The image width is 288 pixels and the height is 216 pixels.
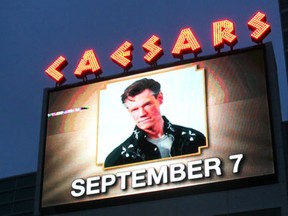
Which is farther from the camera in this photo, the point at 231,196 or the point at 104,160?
the point at 104,160

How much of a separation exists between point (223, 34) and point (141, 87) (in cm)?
483

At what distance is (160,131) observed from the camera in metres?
36.4

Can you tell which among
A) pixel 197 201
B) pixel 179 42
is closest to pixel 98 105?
pixel 179 42

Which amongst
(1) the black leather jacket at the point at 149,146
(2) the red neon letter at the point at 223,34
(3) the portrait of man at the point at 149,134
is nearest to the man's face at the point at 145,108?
(3) the portrait of man at the point at 149,134

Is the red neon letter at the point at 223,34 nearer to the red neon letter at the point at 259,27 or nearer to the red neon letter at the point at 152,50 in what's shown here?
the red neon letter at the point at 259,27

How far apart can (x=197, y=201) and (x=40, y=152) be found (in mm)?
9102

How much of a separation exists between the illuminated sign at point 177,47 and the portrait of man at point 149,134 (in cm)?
186

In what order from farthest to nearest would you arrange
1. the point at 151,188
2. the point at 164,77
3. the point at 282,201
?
1. the point at 164,77
2. the point at 151,188
3. the point at 282,201

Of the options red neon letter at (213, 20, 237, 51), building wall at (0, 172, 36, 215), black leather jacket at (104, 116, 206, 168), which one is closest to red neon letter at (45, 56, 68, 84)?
black leather jacket at (104, 116, 206, 168)

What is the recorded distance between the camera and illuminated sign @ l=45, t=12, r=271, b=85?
124ft

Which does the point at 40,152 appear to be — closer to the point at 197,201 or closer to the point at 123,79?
the point at 123,79

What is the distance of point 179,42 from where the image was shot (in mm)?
38938

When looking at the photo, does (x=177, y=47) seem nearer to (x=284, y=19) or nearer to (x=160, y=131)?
(x=160, y=131)

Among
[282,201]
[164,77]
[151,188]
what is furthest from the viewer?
[164,77]
